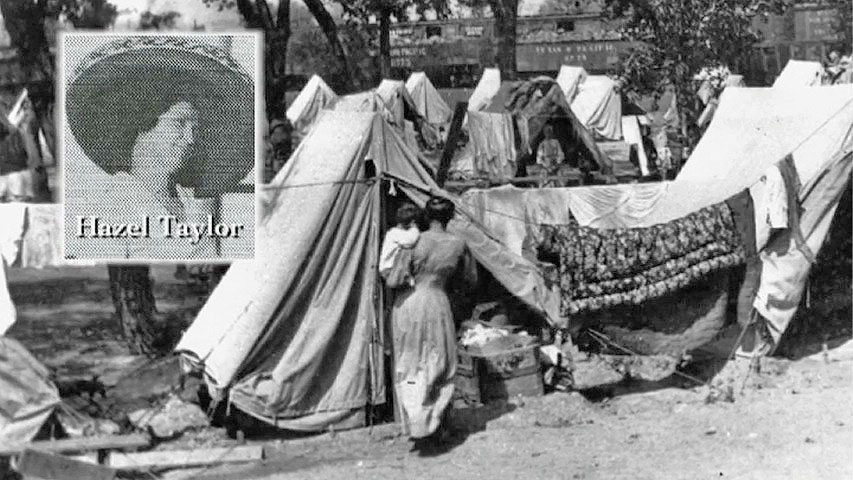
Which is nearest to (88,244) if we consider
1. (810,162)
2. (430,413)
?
(430,413)

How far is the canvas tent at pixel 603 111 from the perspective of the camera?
1956 cm

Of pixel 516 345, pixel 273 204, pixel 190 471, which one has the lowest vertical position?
pixel 190 471

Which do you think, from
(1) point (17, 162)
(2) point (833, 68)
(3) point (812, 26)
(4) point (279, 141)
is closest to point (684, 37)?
(2) point (833, 68)

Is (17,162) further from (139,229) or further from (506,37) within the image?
(506,37)

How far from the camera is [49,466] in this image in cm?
533

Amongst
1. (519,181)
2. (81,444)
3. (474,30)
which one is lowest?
(81,444)

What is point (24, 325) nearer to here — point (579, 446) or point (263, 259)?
point (263, 259)

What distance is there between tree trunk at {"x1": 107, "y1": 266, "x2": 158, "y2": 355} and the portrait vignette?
7.55 feet

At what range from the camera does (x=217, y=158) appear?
20.1 feet

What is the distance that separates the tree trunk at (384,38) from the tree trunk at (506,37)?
278cm

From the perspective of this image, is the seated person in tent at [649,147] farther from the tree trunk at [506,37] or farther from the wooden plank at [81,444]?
the wooden plank at [81,444]

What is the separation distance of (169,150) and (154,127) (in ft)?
0.54

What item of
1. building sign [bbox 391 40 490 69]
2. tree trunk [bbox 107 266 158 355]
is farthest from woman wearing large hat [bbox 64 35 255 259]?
building sign [bbox 391 40 490 69]

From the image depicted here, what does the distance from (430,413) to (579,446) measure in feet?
3.01
